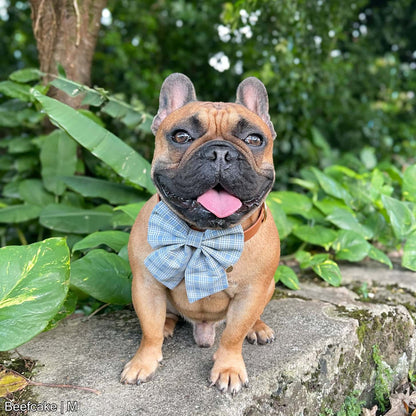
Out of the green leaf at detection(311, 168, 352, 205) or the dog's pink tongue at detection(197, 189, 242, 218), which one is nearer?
the dog's pink tongue at detection(197, 189, 242, 218)

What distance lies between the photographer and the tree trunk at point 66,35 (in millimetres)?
3584

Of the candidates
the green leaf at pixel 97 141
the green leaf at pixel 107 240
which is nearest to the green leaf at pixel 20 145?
the green leaf at pixel 97 141

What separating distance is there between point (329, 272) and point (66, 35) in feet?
8.95

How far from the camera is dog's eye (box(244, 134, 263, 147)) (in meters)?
1.91

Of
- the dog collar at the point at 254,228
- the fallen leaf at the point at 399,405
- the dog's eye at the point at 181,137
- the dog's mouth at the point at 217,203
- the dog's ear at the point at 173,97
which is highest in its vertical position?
the dog's ear at the point at 173,97

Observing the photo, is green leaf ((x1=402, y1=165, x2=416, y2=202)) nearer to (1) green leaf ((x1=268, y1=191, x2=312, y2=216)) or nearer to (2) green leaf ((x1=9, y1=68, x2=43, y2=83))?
(1) green leaf ((x1=268, y1=191, x2=312, y2=216))

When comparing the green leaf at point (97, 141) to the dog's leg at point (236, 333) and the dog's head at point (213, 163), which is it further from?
the dog's leg at point (236, 333)

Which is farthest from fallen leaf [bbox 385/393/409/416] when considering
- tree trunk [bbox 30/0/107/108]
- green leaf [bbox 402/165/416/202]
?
Answer: tree trunk [bbox 30/0/107/108]

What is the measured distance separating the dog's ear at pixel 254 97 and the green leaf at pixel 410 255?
1.32m

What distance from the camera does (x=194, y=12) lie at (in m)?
5.25

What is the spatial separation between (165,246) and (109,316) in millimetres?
902

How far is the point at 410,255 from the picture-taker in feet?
9.34

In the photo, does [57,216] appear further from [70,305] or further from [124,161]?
[70,305]

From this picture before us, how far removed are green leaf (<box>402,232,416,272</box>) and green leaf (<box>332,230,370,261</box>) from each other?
1.36ft
